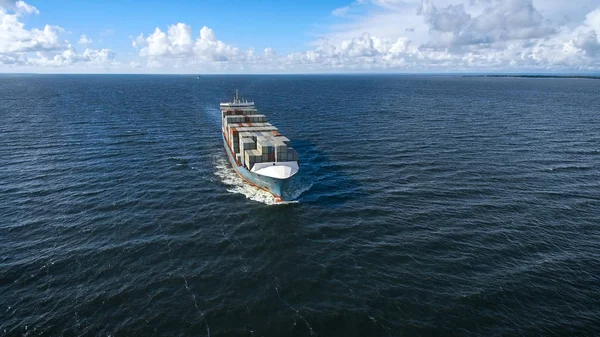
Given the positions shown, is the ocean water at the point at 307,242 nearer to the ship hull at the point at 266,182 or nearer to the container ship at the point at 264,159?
the ship hull at the point at 266,182

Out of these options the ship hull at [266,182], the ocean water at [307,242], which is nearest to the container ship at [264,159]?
the ship hull at [266,182]

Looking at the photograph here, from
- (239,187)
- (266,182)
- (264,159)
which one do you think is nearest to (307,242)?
(266,182)

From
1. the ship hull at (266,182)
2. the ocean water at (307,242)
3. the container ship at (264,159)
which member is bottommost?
the ocean water at (307,242)

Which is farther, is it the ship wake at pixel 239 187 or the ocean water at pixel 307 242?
the ship wake at pixel 239 187

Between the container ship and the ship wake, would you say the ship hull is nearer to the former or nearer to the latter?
the container ship

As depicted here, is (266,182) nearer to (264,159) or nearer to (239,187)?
(264,159)

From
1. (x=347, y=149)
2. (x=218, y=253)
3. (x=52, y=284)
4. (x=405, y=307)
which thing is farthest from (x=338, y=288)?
(x=347, y=149)
